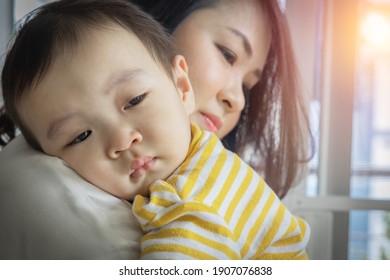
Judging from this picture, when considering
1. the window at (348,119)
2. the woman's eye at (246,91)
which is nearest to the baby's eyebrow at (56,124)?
the woman's eye at (246,91)

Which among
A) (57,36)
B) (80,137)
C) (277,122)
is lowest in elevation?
(277,122)

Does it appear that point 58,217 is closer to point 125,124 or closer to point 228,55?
point 125,124

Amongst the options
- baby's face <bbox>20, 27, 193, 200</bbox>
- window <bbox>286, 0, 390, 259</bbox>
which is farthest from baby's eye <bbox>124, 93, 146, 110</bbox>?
window <bbox>286, 0, 390, 259</bbox>

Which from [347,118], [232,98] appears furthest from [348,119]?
[232,98]

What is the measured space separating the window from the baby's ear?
0.85ft

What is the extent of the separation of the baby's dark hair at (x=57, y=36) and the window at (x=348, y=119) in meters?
0.30

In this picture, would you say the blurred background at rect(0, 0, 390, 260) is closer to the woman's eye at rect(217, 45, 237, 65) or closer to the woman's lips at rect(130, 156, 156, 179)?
the woman's eye at rect(217, 45, 237, 65)

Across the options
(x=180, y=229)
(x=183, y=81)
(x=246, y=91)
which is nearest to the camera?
(x=180, y=229)

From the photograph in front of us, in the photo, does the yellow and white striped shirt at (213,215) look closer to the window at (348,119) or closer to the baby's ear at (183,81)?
the baby's ear at (183,81)

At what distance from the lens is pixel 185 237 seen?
0.56 m

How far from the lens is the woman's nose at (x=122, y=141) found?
24.5 inches

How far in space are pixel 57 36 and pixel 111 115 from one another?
0.41 ft

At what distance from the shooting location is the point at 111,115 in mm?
630
